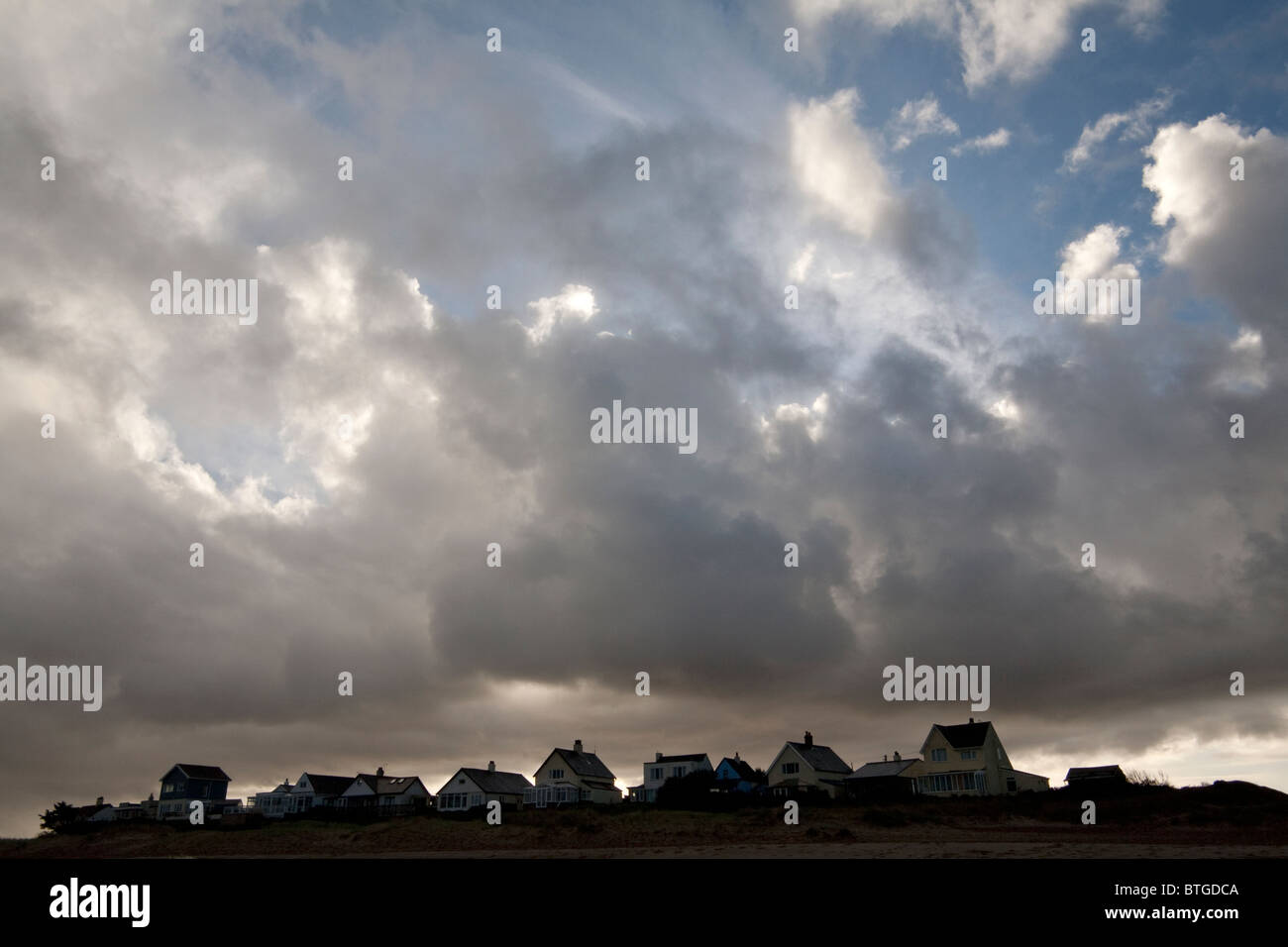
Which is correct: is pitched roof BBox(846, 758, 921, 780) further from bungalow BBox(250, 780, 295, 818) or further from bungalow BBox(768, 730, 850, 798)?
bungalow BBox(250, 780, 295, 818)

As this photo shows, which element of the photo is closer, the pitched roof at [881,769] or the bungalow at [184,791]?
the pitched roof at [881,769]

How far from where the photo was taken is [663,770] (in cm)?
10962

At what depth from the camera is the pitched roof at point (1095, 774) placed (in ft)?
263

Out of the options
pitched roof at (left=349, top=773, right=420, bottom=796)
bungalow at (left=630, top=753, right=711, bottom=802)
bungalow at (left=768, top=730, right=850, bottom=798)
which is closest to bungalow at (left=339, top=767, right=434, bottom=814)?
pitched roof at (left=349, top=773, right=420, bottom=796)

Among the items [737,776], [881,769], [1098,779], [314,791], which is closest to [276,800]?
[314,791]

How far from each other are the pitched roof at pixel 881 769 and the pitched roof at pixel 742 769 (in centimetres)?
1253

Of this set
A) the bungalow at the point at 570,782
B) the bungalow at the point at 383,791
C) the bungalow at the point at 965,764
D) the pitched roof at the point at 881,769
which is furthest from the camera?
the bungalow at the point at 383,791

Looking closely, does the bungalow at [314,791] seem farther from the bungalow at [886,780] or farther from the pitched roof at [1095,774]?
the pitched roof at [1095,774]

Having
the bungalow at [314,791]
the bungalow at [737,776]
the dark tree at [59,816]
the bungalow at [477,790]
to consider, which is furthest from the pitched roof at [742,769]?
the dark tree at [59,816]
